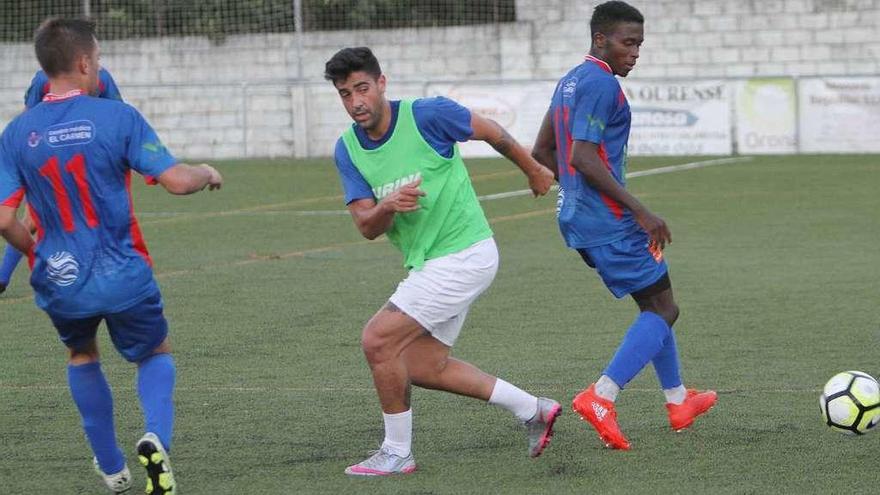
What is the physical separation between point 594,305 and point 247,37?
2149 centimetres

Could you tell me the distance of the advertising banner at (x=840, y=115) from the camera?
2584 centimetres

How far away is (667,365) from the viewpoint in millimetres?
6594

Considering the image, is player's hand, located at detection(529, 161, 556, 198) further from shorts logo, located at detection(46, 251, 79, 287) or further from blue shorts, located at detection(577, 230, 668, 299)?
shorts logo, located at detection(46, 251, 79, 287)

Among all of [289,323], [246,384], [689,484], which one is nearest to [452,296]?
[689,484]

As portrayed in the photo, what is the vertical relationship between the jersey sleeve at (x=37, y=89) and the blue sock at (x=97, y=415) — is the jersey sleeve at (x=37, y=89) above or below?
above

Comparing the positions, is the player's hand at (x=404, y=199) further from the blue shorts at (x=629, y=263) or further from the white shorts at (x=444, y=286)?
the blue shorts at (x=629, y=263)

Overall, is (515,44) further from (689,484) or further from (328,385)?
(689,484)

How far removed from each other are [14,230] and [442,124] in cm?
167

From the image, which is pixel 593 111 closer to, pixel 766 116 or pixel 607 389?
pixel 607 389

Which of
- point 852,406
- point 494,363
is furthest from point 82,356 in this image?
point 494,363

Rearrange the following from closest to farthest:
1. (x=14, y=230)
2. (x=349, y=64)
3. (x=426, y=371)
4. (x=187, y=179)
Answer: (x=187, y=179) → (x=14, y=230) → (x=349, y=64) → (x=426, y=371)

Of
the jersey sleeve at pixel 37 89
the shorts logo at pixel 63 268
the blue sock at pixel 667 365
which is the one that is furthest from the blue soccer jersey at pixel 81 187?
the jersey sleeve at pixel 37 89

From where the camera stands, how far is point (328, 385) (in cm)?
772

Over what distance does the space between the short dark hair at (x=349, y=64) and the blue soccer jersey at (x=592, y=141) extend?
103cm
